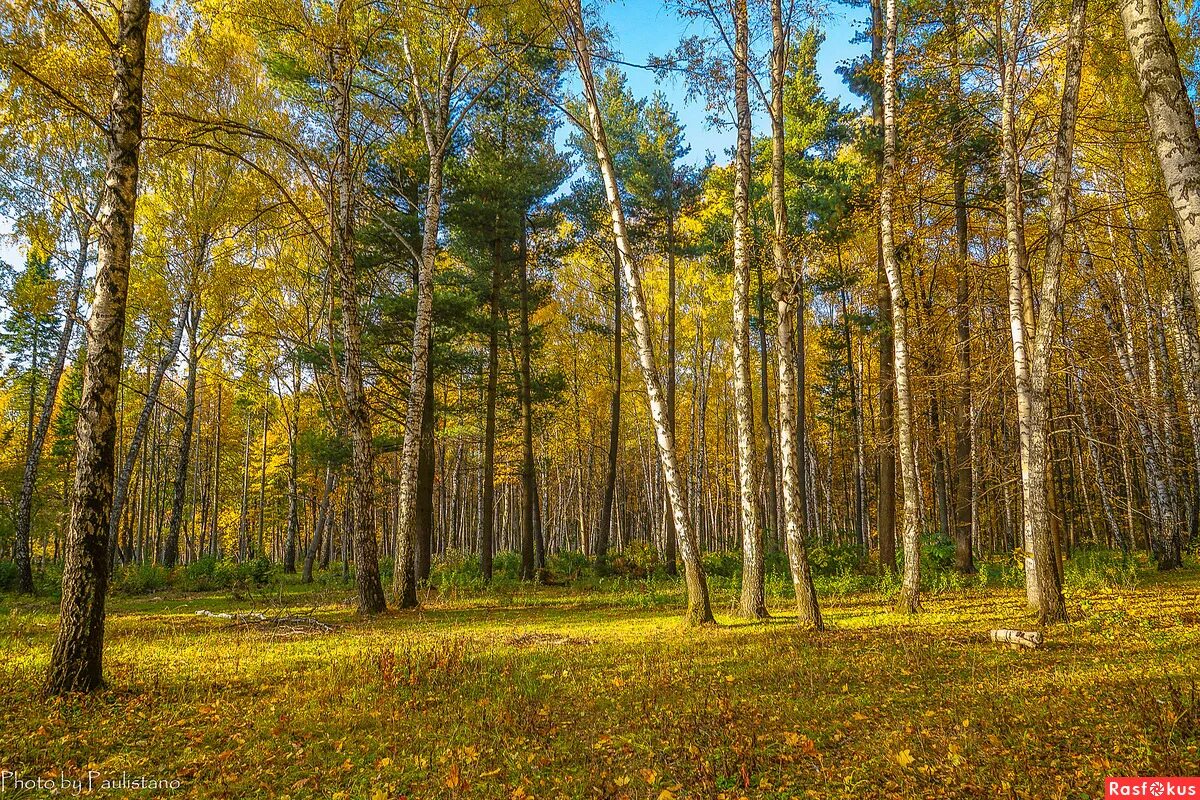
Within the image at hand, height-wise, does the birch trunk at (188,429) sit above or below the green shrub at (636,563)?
above

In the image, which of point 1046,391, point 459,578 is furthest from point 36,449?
point 1046,391

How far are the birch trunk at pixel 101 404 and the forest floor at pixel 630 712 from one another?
465 mm

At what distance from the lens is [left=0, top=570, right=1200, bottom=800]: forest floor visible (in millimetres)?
3496

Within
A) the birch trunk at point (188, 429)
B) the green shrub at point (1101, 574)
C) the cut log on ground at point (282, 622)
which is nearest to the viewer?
the cut log on ground at point (282, 622)

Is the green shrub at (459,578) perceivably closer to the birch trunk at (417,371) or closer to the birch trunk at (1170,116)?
the birch trunk at (417,371)

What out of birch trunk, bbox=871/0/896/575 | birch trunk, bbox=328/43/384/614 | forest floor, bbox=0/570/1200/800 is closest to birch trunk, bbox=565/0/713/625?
forest floor, bbox=0/570/1200/800

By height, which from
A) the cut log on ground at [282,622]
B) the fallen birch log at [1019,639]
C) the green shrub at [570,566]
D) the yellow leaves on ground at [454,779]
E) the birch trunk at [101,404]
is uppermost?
the birch trunk at [101,404]

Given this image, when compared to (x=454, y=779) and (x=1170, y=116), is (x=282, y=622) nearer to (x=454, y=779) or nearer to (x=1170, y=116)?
(x=454, y=779)

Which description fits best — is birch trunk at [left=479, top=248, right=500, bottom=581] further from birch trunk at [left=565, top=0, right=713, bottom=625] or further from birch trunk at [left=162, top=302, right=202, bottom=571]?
birch trunk at [left=162, top=302, right=202, bottom=571]

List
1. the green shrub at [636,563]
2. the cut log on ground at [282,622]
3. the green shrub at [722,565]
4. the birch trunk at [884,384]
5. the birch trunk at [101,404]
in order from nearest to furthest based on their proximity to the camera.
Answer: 1. the birch trunk at [101,404]
2. the cut log on ground at [282,622]
3. the birch trunk at [884,384]
4. the green shrub at [722,565]
5. the green shrub at [636,563]

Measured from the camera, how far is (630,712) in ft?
15.8

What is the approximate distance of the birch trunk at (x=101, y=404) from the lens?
5.11m

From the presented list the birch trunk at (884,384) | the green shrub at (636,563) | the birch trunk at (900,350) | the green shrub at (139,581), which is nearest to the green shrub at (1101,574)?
the birch trunk at (884,384)

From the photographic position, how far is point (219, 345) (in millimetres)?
20750
